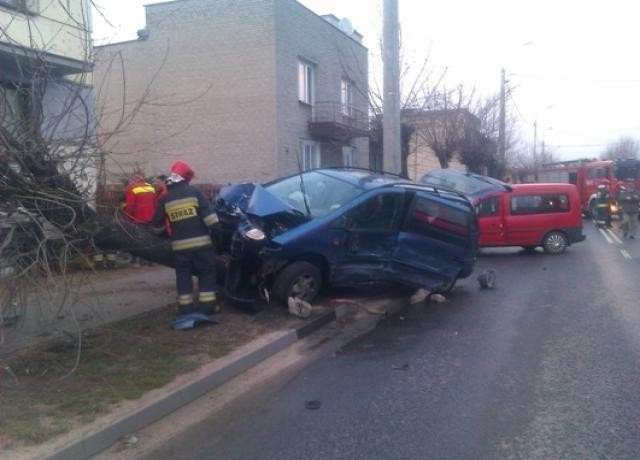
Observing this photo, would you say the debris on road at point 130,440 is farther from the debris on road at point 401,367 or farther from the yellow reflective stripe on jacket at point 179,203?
the yellow reflective stripe on jacket at point 179,203

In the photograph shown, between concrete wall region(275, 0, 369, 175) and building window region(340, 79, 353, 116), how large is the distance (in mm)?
249

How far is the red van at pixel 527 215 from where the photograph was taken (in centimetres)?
1628

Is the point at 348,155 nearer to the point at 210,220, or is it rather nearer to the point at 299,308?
the point at 299,308

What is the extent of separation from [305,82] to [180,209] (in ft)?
50.8

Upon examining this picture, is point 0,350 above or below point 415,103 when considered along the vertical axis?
below

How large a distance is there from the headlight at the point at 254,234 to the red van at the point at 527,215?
30.4 feet

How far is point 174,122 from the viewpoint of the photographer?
2081cm

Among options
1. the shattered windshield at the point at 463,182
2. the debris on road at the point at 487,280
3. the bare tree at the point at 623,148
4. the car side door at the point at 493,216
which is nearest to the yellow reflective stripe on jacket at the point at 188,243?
the debris on road at the point at 487,280

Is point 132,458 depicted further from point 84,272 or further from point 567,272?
point 567,272

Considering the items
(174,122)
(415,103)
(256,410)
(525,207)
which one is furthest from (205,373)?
(415,103)

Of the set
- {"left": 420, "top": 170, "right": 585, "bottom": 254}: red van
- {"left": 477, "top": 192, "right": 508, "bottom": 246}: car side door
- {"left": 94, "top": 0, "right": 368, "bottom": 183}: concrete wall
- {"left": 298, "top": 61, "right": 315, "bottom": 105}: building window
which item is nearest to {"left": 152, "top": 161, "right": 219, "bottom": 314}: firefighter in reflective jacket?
{"left": 420, "top": 170, "right": 585, "bottom": 254}: red van

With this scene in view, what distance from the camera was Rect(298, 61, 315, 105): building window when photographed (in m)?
21.8

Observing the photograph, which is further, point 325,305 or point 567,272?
point 567,272

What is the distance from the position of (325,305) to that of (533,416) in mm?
4360
